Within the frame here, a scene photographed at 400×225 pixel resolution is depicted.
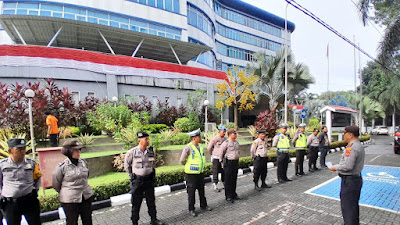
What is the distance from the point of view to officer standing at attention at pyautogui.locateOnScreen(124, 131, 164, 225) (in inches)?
156

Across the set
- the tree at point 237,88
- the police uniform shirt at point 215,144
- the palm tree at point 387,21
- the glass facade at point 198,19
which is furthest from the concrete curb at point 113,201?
the glass facade at point 198,19

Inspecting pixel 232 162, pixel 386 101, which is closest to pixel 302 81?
pixel 232 162

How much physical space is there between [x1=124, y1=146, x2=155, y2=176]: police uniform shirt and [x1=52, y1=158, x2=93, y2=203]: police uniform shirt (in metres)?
0.92

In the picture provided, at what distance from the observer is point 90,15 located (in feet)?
64.7

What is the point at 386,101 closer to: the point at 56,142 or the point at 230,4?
the point at 230,4

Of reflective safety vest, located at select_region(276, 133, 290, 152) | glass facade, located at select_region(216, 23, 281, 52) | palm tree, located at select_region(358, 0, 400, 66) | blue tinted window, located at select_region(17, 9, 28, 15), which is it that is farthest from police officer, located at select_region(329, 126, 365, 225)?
glass facade, located at select_region(216, 23, 281, 52)

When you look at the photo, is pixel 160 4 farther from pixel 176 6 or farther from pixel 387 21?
pixel 387 21

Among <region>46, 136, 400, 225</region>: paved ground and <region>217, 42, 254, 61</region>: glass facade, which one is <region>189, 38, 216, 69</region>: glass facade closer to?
<region>217, 42, 254, 61</region>: glass facade

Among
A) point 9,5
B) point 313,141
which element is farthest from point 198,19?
point 313,141

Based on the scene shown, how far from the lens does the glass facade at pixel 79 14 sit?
61.6ft

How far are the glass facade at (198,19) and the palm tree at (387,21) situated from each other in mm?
17459

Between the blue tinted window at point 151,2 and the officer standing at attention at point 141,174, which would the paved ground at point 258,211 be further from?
the blue tinted window at point 151,2

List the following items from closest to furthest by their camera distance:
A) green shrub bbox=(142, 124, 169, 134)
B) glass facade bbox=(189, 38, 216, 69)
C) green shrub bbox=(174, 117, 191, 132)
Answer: green shrub bbox=(142, 124, 169, 134), green shrub bbox=(174, 117, 191, 132), glass facade bbox=(189, 38, 216, 69)

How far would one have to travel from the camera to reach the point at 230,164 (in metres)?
5.52
